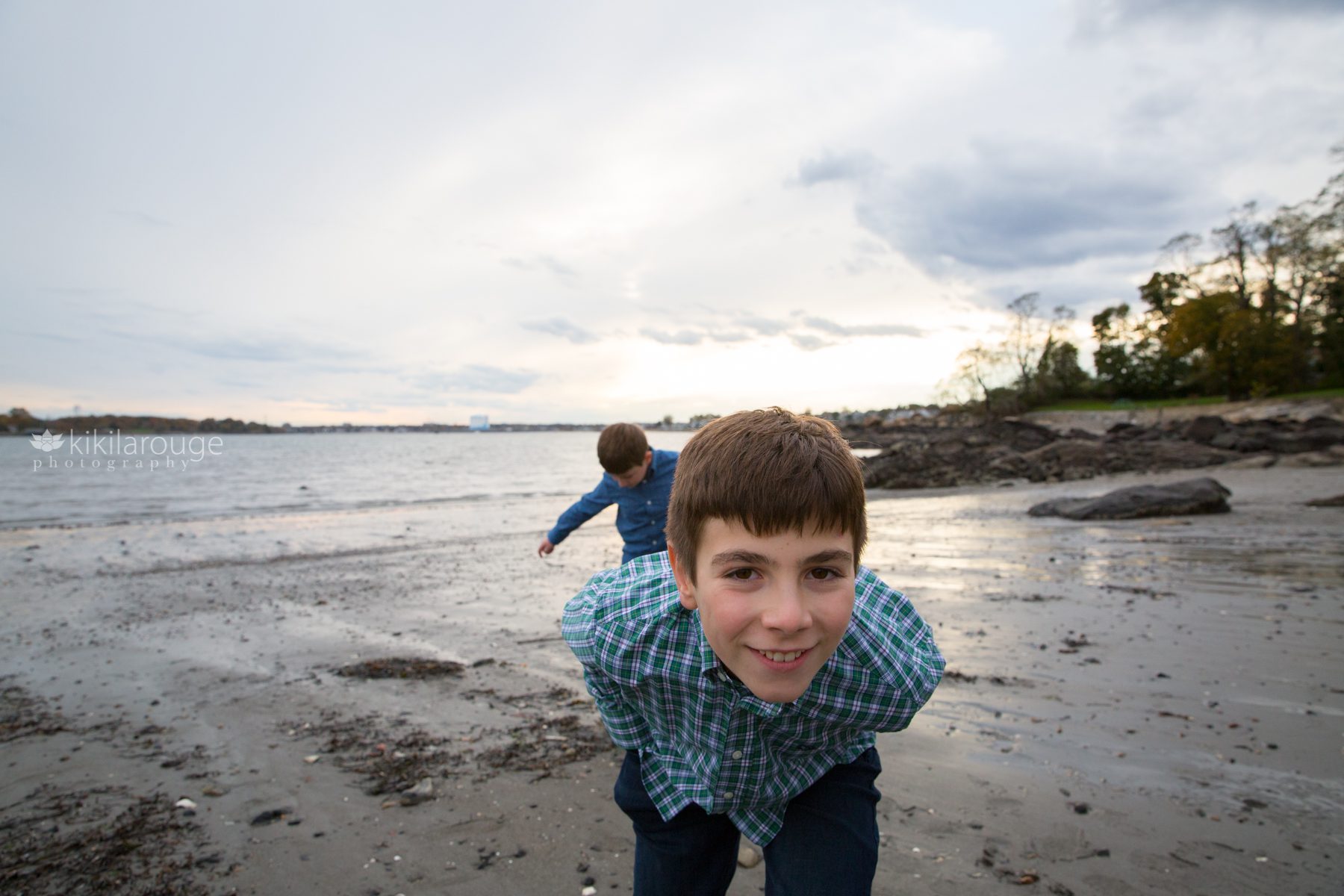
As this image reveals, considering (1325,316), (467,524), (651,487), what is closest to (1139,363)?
(1325,316)

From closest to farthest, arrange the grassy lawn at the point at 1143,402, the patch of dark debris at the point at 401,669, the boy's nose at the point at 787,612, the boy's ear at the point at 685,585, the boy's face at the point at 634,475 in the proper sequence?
the boy's nose at the point at 787,612, the boy's ear at the point at 685,585, the boy's face at the point at 634,475, the patch of dark debris at the point at 401,669, the grassy lawn at the point at 1143,402

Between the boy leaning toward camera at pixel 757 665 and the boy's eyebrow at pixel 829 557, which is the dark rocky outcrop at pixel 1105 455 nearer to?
the boy leaning toward camera at pixel 757 665

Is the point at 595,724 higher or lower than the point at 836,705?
lower

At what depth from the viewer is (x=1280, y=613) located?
241 inches

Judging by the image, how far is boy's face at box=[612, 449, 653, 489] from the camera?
206 inches

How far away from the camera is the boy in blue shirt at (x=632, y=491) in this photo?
515 centimetres

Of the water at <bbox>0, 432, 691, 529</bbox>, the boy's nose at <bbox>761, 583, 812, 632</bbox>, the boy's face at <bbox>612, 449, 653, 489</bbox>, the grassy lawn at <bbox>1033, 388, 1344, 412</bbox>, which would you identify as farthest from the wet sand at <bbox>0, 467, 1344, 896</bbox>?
the grassy lawn at <bbox>1033, 388, 1344, 412</bbox>

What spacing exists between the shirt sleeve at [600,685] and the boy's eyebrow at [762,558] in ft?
1.85

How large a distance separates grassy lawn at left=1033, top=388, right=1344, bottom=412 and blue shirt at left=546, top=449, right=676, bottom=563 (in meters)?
43.9

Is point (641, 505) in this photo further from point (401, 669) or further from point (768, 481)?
point (768, 481)

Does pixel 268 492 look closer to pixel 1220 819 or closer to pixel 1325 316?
pixel 1220 819

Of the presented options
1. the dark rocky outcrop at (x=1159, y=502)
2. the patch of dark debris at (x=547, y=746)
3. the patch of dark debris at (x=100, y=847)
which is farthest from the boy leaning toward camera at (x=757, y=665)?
the dark rocky outcrop at (x=1159, y=502)

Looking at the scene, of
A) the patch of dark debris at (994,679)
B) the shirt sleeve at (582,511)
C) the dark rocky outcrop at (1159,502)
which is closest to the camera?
the patch of dark debris at (994,679)

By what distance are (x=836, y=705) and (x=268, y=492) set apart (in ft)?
94.6
